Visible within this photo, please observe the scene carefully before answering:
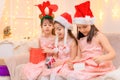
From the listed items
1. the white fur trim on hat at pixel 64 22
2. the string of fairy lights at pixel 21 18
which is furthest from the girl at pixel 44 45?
the string of fairy lights at pixel 21 18

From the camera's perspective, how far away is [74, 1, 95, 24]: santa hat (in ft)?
6.57

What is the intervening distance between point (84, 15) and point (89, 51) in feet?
0.93

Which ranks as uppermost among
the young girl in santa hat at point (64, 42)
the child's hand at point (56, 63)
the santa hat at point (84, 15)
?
the santa hat at point (84, 15)

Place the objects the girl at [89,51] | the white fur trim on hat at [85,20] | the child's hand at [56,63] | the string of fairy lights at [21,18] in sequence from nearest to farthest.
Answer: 1. the girl at [89,51]
2. the white fur trim on hat at [85,20]
3. the child's hand at [56,63]
4. the string of fairy lights at [21,18]

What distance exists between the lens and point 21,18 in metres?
5.22

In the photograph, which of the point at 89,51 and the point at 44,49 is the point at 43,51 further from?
the point at 89,51

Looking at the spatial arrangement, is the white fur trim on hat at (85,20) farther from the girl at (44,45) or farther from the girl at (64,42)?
the girl at (44,45)

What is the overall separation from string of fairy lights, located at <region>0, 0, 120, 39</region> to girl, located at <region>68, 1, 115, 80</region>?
3113mm

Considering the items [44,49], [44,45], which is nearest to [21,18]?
[44,45]

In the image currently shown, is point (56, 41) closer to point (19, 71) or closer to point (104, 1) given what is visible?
point (19, 71)

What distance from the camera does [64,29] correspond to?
220cm

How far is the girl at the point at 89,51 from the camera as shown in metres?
1.85

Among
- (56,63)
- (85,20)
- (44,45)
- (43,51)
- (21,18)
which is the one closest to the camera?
(85,20)

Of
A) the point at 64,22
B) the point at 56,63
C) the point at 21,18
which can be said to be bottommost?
the point at 56,63
